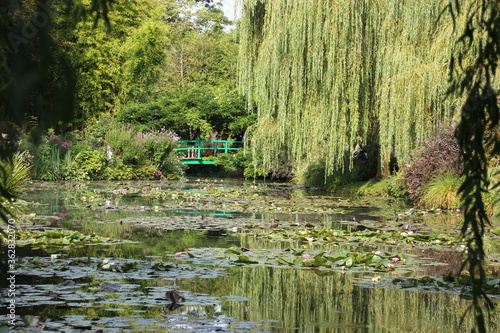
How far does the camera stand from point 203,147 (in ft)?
106

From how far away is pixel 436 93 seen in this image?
13492 mm

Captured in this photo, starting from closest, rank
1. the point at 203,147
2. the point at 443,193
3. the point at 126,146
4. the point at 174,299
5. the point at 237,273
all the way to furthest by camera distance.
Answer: the point at 174,299 → the point at 237,273 → the point at 443,193 → the point at 126,146 → the point at 203,147

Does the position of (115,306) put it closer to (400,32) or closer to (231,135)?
(400,32)

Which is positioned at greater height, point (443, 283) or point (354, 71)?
point (354, 71)

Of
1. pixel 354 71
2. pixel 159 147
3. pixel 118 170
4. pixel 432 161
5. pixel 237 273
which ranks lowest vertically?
pixel 237 273

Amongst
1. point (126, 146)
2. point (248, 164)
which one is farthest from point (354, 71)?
point (248, 164)

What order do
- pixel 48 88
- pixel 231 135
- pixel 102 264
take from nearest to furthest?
pixel 48 88, pixel 102 264, pixel 231 135

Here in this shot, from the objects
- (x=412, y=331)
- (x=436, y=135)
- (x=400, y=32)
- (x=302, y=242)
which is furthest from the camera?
(x=400, y=32)

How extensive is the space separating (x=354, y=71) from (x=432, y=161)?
275 cm

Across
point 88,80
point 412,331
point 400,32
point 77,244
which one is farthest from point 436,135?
point 88,80

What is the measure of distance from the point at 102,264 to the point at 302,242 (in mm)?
2909

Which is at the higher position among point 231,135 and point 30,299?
point 231,135

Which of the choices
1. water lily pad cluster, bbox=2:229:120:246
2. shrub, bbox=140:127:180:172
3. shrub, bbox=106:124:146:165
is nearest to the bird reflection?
water lily pad cluster, bbox=2:229:120:246

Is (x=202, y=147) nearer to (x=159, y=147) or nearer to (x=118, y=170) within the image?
(x=159, y=147)
